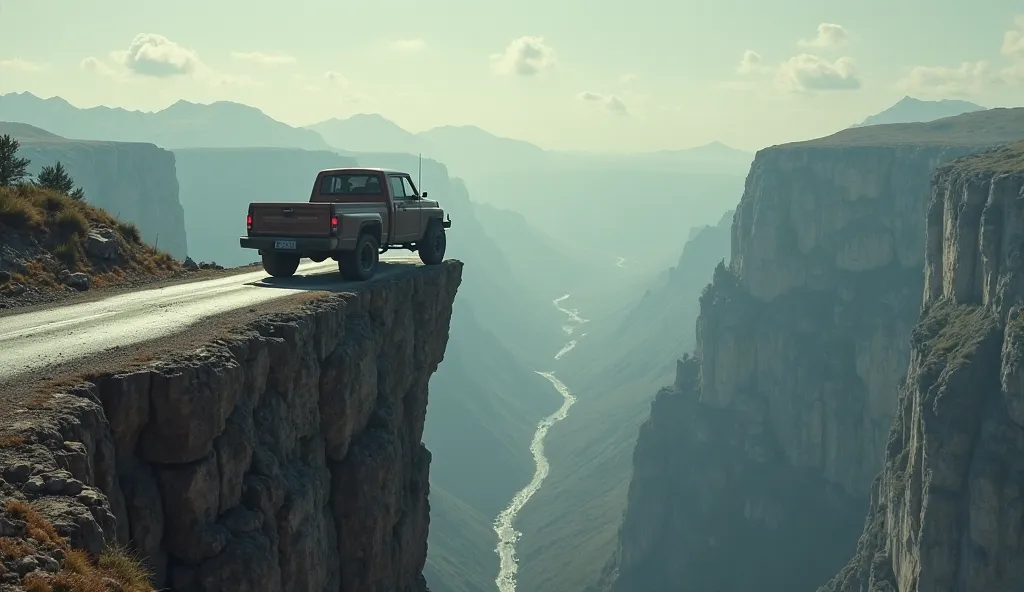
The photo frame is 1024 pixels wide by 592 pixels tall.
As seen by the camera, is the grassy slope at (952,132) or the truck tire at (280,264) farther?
the grassy slope at (952,132)

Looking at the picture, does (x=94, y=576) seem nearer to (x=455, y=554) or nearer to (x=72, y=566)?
(x=72, y=566)

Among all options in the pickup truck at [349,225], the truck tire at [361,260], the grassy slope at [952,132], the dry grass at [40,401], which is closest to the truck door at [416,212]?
the pickup truck at [349,225]

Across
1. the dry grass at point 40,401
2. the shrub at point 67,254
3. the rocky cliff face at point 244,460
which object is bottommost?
the rocky cliff face at point 244,460

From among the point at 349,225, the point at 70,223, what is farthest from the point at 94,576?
the point at 70,223

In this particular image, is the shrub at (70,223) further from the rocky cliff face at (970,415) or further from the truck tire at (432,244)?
the rocky cliff face at (970,415)

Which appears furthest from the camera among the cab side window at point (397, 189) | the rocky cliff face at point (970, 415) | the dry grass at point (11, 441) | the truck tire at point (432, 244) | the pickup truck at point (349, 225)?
the rocky cliff face at point (970, 415)

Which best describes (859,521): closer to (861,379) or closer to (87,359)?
(861,379)

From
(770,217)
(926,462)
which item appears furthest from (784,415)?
(926,462)
